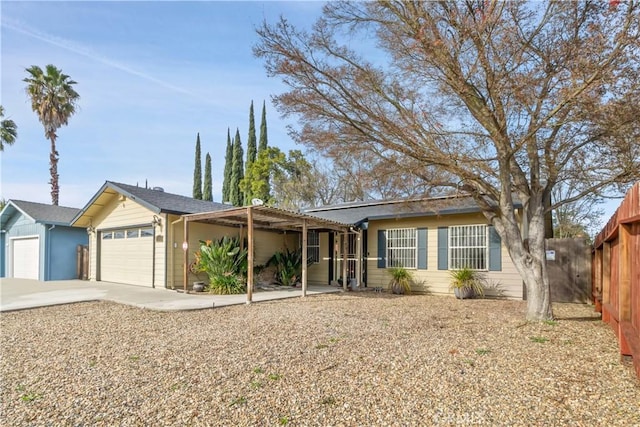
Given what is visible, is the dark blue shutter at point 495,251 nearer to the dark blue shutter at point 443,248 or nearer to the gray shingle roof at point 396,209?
the gray shingle roof at point 396,209

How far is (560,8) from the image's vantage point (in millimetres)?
6473

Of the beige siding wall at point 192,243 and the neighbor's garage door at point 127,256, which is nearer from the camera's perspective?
the beige siding wall at point 192,243

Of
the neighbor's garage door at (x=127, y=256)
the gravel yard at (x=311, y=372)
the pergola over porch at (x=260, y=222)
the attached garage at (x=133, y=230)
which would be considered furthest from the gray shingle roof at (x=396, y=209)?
the neighbor's garage door at (x=127, y=256)

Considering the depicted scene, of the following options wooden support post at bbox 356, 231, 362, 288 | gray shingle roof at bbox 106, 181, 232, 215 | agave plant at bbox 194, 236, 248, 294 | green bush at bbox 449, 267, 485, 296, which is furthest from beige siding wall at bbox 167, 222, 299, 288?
green bush at bbox 449, 267, 485, 296

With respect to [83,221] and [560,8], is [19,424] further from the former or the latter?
[83,221]

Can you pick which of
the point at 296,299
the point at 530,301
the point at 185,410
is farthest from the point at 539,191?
the point at 185,410

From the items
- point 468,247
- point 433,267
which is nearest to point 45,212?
point 433,267

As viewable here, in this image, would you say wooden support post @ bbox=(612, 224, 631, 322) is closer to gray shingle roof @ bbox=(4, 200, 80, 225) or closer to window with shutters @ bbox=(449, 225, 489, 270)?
window with shutters @ bbox=(449, 225, 489, 270)

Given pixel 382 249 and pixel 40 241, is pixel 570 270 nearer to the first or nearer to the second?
pixel 382 249

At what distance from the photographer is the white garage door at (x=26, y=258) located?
1664 cm

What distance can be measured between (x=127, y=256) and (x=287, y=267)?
572cm

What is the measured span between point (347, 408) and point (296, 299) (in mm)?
6955

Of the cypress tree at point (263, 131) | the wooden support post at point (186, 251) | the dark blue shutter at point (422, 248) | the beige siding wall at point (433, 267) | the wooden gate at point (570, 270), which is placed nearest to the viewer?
the wooden gate at point (570, 270)

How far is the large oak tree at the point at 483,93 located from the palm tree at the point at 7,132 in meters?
22.0
